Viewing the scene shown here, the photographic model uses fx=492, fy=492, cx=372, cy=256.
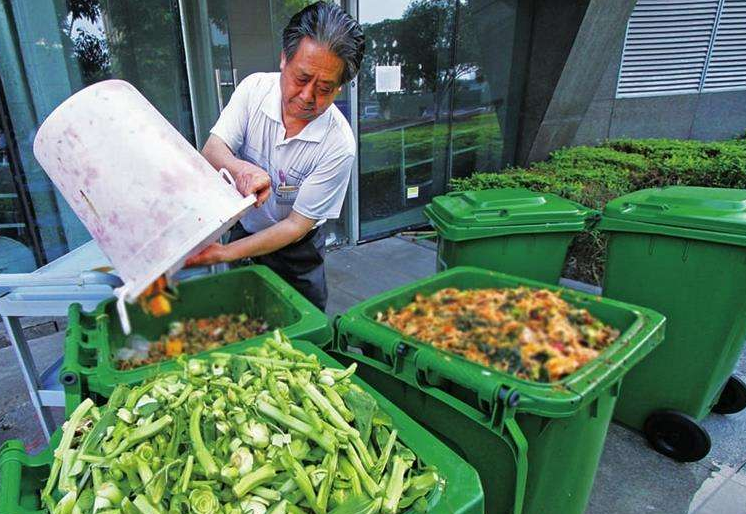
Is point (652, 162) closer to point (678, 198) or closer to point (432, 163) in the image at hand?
point (432, 163)

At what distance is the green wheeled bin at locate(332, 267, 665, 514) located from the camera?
1.47m

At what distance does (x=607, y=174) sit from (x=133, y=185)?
208 inches

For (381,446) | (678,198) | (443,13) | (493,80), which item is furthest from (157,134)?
(493,80)

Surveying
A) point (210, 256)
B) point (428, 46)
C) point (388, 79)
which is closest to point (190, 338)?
point (210, 256)

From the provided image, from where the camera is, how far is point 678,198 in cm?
246

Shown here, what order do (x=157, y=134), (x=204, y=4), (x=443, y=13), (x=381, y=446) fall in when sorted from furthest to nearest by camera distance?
(x=443, y=13) < (x=204, y=4) < (x=157, y=134) < (x=381, y=446)

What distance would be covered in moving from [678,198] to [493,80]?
14.2 ft

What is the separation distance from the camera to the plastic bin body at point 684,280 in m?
2.28

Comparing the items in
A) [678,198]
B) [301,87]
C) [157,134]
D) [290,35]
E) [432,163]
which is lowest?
[432,163]

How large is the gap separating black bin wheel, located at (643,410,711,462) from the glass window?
4034 mm

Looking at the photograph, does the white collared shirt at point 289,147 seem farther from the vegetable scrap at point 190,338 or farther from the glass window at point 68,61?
the glass window at point 68,61

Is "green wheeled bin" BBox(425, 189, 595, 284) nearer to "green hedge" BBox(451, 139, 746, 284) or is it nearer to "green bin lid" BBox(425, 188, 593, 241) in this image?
"green bin lid" BBox(425, 188, 593, 241)

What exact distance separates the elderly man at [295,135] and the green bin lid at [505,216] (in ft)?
2.04

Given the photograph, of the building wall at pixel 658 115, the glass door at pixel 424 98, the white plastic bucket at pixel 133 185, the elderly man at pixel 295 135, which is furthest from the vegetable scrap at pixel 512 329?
the building wall at pixel 658 115
